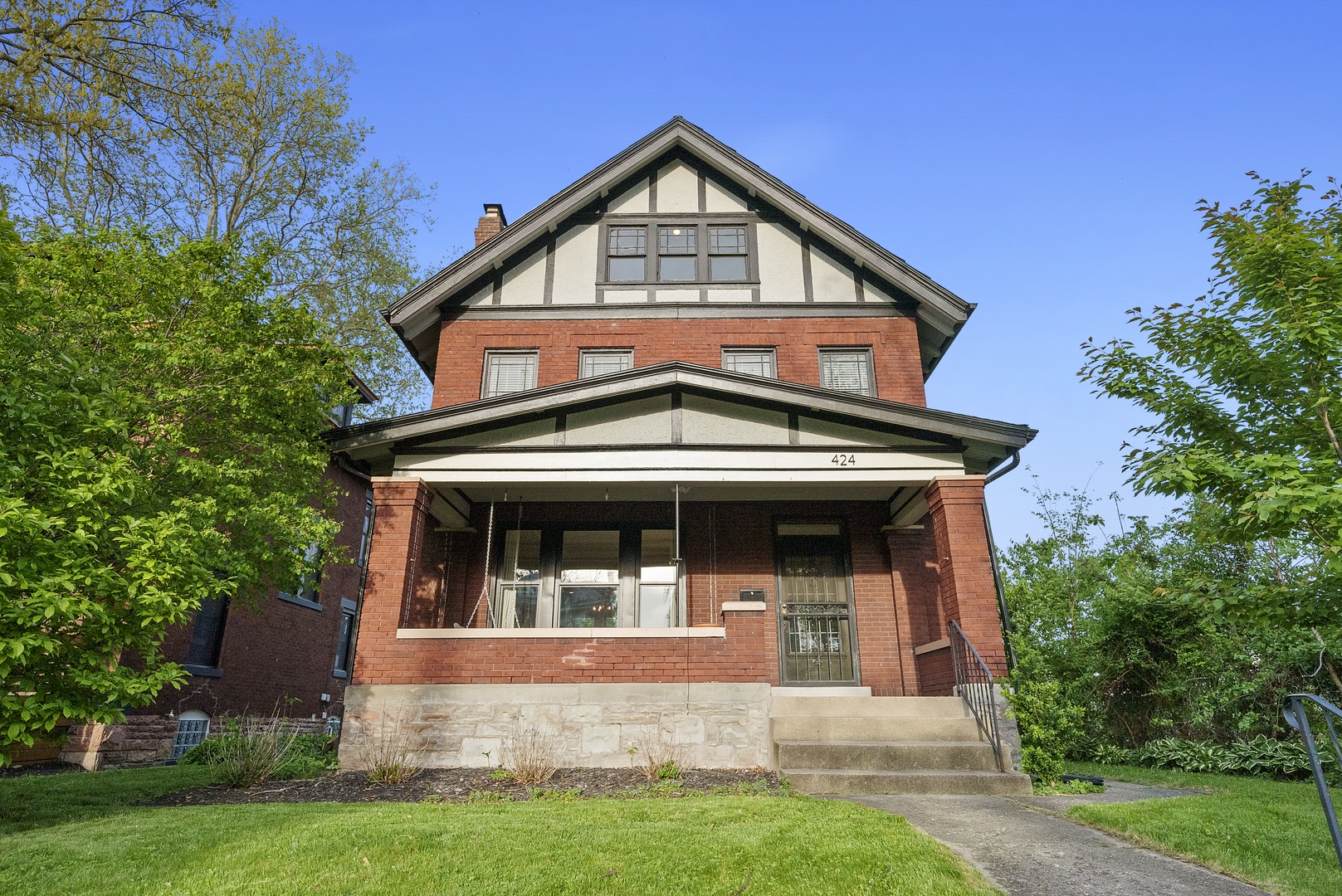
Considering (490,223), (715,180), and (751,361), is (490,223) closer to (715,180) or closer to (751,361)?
(715,180)

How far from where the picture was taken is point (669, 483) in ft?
34.1

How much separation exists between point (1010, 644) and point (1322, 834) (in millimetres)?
3999

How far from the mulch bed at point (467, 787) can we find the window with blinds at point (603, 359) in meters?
6.64

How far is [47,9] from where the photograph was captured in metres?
12.8

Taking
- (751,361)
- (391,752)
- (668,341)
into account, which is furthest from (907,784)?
(668,341)

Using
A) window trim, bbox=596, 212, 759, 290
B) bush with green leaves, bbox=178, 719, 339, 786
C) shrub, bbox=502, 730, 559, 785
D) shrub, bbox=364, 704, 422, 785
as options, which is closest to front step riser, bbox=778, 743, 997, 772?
shrub, bbox=502, 730, 559, 785

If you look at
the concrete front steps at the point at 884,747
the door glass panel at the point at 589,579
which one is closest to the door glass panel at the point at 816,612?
the concrete front steps at the point at 884,747

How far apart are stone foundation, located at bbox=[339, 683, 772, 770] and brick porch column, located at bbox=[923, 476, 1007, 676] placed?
2734 millimetres

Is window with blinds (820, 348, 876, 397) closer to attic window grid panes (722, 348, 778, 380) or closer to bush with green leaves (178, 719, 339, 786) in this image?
attic window grid panes (722, 348, 778, 380)

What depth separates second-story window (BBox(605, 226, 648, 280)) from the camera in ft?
44.8

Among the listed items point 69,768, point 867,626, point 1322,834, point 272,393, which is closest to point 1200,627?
point 867,626

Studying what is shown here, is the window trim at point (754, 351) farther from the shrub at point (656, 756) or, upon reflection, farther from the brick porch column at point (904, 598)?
the shrub at point (656, 756)

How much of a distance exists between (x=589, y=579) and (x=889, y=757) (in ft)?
18.1

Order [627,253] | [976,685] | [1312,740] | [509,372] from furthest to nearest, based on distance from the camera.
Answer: [627,253] → [509,372] → [976,685] → [1312,740]
